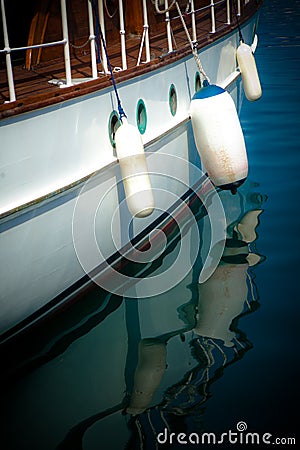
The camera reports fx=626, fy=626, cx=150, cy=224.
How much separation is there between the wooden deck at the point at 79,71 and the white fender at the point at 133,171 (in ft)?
1.53

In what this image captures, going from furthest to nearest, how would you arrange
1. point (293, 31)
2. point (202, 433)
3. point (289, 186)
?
point (293, 31) → point (289, 186) → point (202, 433)

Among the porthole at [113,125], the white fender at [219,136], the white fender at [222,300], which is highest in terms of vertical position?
the porthole at [113,125]

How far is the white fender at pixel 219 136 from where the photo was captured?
6094 mm

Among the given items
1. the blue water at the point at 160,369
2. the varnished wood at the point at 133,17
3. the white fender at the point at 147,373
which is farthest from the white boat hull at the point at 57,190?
the varnished wood at the point at 133,17

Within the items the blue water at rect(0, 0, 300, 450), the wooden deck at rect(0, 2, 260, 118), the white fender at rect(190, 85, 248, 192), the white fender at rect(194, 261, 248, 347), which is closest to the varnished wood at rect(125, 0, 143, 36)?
the wooden deck at rect(0, 2, 260, 118)

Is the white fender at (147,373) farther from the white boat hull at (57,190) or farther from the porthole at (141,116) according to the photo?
the porthole at (141,116)

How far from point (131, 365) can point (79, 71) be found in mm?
2662

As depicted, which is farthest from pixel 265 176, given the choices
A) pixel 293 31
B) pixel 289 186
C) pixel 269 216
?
pixel 293 31

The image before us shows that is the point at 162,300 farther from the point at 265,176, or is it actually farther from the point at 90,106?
the point at 265,176

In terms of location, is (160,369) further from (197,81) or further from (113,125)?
(197,81)

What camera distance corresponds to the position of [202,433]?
13.5 feet

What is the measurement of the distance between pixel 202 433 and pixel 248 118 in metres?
8.55

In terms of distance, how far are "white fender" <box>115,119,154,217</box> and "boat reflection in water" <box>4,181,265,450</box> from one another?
1022 mm

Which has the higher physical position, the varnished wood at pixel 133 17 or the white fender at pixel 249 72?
the varnished wood at pixel 133 17
